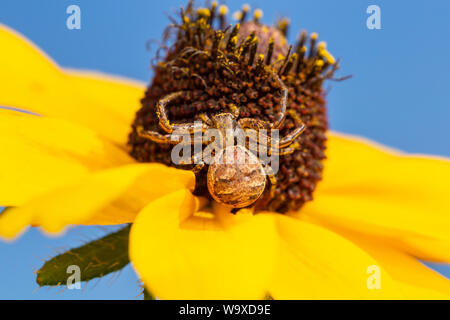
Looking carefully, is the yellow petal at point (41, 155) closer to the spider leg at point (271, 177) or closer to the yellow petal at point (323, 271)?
the spider leg at point (271, 177)

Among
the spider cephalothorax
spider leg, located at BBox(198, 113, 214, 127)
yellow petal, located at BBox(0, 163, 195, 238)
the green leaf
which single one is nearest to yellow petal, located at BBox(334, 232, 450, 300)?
the spider cephalothorax

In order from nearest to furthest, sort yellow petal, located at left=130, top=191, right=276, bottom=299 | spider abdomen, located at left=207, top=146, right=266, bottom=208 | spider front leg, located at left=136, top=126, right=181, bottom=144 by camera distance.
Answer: yellow petal, located at left=130, top=191, right=276, bottom=299
spider abdomen, located at left=207, top=146, right=266, bottom=208
spider front leg, located at left=136, top=126, right=181, bottom=144

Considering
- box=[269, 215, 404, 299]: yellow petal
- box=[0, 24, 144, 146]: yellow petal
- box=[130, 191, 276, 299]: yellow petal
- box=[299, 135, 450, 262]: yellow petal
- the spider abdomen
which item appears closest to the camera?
box=[130, 191, 276, 299]: yellow petal

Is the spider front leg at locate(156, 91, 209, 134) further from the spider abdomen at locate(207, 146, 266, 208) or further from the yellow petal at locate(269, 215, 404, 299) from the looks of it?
the yellow petal at locate(269, 215, 404, 299)

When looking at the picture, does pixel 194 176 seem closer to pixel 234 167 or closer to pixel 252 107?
pixel 234 167

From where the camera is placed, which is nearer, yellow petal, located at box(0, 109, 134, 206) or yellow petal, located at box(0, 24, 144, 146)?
yellow petal, located at box(0, 109, 134, 206)

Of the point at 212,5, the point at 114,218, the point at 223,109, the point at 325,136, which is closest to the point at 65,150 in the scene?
the point at 114,218

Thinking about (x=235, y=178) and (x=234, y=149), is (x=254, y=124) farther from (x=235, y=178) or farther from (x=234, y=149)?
(x=235, y=178)
